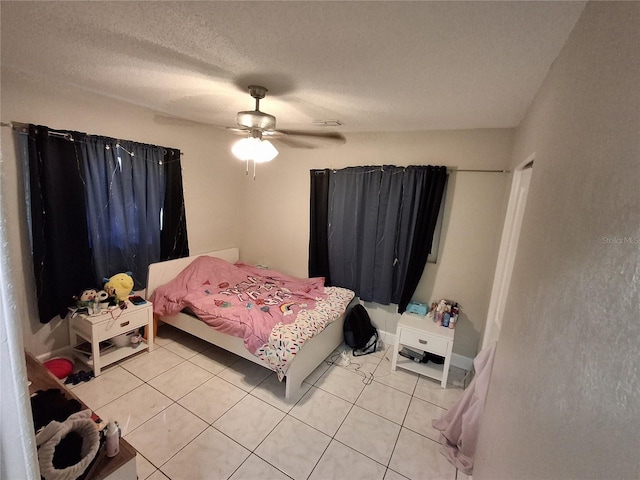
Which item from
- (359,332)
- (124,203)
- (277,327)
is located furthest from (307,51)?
(359,332)

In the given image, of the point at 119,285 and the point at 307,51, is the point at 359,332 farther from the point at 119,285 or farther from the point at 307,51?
the point at 307,51

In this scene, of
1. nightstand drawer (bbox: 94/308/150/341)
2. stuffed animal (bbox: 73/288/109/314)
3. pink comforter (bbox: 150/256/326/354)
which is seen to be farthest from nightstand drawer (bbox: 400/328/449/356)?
stuffed animal (bbox: 73/288/109/314)

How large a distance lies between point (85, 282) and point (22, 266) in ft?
1.38

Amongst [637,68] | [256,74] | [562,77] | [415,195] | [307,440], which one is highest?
[256,74]

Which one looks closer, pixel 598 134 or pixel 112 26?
pixel 598 134

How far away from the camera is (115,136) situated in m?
2.57

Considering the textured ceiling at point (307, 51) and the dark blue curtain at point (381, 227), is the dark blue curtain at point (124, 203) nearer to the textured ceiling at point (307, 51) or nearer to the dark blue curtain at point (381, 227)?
the textured ceiling at point (307, 51)

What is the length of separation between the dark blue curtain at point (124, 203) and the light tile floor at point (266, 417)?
950mm

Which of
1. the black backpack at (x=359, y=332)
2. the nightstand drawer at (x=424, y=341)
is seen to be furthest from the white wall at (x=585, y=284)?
the black backpack at (x=359, y=332)

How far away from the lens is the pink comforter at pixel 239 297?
237 centimetres

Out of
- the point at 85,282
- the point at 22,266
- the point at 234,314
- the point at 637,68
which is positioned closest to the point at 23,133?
the point at 22,266

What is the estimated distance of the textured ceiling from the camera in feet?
3.49

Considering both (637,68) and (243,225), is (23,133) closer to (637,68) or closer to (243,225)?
(243,225)

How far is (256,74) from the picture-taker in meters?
1.64
